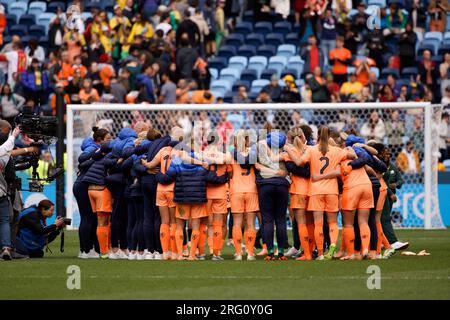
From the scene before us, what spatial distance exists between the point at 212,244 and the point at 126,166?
1823mm

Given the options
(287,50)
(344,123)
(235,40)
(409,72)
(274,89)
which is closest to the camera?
(344,123)

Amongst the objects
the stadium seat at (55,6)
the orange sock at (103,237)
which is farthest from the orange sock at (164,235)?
the stadium seat at (55,6)

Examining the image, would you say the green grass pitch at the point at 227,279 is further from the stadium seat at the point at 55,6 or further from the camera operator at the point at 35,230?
the stadium seat at the point at 55,6

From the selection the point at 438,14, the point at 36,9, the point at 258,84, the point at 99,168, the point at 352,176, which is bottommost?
the point at 352,176

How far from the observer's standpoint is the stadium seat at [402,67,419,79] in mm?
33625

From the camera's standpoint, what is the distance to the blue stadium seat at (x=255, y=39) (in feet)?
118

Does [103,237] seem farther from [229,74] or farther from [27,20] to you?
[27,20]

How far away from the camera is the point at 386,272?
1705cm

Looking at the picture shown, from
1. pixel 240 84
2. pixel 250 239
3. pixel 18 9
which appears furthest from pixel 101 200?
pixel 18 9

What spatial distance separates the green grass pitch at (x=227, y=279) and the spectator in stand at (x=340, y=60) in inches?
536

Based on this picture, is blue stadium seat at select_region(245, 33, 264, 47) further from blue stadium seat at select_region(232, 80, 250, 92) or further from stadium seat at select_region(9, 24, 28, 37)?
stadium seat at select_region(9, 24, 28, 37)

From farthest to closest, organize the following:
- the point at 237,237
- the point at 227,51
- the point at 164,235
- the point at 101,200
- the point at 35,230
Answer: the point at 227,51
the point at 35,230
the point at 101,200
the point at 164,235
the point at 237,237

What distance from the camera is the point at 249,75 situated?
34.5 m

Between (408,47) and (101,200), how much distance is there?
52.1 feet
